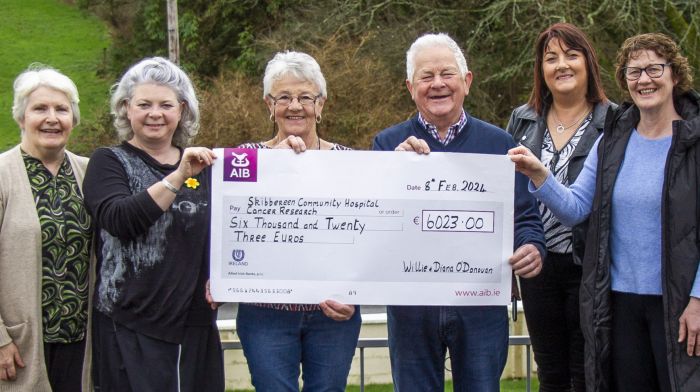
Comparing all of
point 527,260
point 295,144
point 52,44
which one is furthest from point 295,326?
point 52,44

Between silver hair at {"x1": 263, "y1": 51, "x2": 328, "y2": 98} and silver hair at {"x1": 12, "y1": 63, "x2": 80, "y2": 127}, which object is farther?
silver hair at {"x1": 12, "y1": 63, "x2": 80, "y2": 127}

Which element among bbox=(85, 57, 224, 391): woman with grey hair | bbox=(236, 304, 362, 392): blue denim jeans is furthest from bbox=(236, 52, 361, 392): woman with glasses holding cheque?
bbox=(85, 57, 224, 391): woman with grey hair

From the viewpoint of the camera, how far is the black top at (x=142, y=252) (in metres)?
3.58

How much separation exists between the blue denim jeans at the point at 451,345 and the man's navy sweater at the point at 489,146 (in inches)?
13.9

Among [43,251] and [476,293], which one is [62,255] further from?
[476,293]

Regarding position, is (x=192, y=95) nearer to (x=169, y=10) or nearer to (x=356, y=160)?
(x=356, y=160)

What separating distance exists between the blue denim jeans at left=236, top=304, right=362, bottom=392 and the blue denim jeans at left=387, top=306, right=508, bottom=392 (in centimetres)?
25

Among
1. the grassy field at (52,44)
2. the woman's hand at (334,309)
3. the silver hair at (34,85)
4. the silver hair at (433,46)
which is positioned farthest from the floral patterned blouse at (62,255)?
the grassy field at (52,44)

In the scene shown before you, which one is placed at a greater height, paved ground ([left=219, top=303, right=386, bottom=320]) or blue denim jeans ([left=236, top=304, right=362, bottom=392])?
blue denim jeans ([left=236, top=304, right=362, bottom=392])

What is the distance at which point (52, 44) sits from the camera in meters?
45.6

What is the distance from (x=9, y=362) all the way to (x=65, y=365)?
0.24 meters

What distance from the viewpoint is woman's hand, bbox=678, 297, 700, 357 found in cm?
343

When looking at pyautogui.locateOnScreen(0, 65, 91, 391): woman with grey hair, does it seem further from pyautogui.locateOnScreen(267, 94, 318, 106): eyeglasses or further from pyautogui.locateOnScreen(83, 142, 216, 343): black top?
pyautogui.locateOnScreen(267, 94, 318, 106): eyeglasses

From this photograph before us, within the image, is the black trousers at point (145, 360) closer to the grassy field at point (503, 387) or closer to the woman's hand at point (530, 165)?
the woman's hand at point (530, 165)
